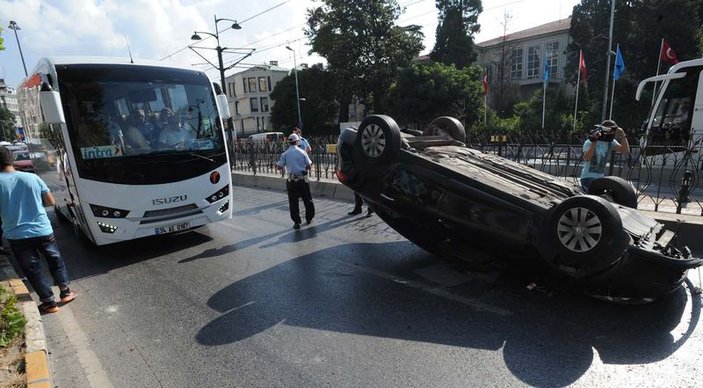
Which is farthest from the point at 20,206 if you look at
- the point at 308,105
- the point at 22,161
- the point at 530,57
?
the point at 530,57

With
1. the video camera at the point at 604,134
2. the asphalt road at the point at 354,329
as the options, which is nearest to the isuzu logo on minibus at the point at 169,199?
the asphalt road at the point at 354,329

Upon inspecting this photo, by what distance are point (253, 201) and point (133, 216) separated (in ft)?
17.8

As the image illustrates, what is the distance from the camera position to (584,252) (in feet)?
11.9

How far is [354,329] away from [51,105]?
191 inches

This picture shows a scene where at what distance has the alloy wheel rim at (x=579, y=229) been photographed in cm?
361

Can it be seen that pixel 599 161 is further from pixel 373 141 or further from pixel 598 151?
pixel 373 141

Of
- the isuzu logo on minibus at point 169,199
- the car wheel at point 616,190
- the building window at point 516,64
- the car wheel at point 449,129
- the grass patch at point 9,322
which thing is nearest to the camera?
the grass patch at point 9,322

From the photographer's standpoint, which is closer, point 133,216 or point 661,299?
point 661,299

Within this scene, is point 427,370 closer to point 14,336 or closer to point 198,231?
point 14,336

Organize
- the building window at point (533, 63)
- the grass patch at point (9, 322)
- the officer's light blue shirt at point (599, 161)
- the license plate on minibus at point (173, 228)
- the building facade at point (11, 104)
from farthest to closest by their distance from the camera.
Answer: the building window at point (533, 63) → the building facade at point (11, 104) → the license plate on minibus at point (173, 228) → the officer's light blue shirt at point (599, 161) → the grass patch at point (9, 322)

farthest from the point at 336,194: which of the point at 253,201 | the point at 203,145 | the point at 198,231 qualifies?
the point at 203,145

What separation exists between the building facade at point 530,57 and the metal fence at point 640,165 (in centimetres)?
3552

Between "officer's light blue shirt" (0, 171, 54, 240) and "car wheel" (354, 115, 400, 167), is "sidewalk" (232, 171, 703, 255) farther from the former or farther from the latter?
"officer's light blue shirt" (0, 171, 54, 240)

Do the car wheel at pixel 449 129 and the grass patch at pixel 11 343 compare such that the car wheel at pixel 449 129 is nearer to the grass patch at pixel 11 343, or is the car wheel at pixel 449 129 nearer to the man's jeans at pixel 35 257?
the man's jeans at pixel 35 257
